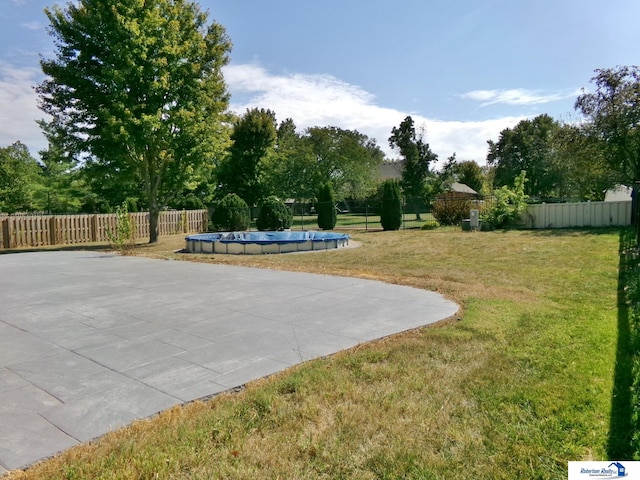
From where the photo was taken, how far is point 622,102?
18.5 m

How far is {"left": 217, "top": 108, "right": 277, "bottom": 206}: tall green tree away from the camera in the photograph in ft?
122

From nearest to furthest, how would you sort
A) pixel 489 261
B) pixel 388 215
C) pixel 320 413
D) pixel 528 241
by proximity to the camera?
pixel 320 413
pixel 489 261
pixel 528 241
pixel 388 215

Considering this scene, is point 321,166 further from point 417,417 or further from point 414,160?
point 417,417

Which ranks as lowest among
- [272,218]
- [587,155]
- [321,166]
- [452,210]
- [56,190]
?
[272,218]

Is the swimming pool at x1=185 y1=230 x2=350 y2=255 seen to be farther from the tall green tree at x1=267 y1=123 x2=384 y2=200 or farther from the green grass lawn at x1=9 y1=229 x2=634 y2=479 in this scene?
the tall green tree at x1=267 y1=123 x2=384 y2=200

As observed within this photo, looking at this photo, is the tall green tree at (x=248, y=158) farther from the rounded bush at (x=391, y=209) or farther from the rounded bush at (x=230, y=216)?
the rounded bush at (x=391, y=209)

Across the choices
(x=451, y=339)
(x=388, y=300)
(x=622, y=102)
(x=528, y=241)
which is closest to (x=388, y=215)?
(x=528, y=241)

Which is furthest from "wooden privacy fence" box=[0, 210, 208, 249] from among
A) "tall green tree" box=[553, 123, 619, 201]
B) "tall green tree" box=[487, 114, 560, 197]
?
"tall green tree" box=[487, 114, 560, 197]

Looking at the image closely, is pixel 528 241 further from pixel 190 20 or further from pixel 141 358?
pixel 190 20

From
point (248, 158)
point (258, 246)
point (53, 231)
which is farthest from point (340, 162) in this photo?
point (258, 246)

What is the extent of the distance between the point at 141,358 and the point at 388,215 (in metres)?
19.1
